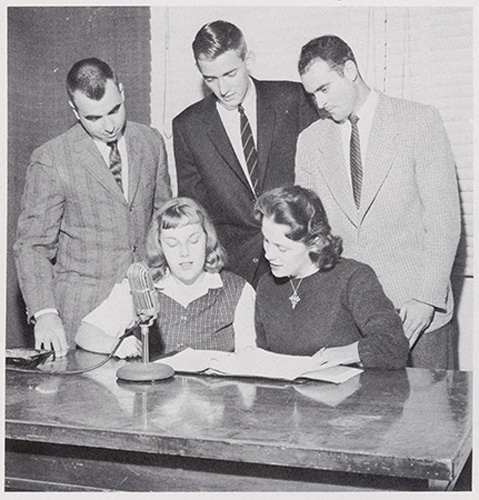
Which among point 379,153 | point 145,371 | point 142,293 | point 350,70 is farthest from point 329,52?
point 145,371

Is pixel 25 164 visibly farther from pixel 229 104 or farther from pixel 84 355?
pixel 84 355

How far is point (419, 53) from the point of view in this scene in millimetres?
Answer: 3135

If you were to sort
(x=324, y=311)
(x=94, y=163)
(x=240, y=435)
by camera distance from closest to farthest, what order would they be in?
(x=240, y=435) < (x=324, y=311) < (x=94, y=163)

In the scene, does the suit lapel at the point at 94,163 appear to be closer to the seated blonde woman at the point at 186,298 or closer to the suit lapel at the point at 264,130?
the seated blonde woman at the point at 186,298

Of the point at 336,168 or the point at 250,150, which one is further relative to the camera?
the point at 250,150

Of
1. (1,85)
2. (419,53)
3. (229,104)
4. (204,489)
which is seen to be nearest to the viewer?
(204,489)

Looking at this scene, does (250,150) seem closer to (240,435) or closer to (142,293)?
(142,293)

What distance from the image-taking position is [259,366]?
1933 mm

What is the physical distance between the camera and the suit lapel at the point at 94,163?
2727mm

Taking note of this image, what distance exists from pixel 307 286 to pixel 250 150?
68cm

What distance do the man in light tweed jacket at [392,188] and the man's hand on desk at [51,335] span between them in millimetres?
1011

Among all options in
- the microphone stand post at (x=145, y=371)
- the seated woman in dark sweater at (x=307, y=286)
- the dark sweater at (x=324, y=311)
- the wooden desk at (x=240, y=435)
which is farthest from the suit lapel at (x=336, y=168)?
the microphone stand post at (x=145, y=371)

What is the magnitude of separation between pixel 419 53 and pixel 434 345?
135cm

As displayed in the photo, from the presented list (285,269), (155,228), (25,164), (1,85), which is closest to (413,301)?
(285,269)
